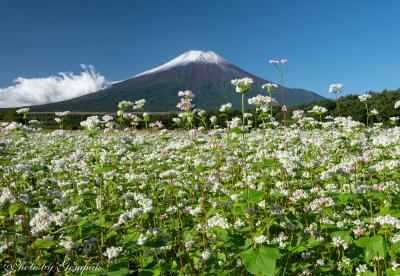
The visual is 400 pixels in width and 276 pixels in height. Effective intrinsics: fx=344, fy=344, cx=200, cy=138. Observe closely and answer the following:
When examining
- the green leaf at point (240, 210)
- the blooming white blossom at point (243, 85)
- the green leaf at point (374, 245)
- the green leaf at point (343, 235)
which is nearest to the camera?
the green leaf at point (374, 245)

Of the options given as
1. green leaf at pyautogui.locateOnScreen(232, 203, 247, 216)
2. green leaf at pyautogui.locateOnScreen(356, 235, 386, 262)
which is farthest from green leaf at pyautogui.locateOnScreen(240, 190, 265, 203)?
green leaf at pyautogui.locateOnScreen(356, 235, 386, 262)

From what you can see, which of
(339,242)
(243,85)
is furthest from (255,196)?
(243,85)

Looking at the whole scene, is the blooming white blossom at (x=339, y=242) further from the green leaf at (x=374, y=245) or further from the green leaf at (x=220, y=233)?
the green leaf at (x=220, y=233)

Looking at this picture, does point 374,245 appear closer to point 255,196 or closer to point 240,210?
point 255,196

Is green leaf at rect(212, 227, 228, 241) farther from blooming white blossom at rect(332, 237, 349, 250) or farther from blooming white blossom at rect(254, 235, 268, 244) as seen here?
blooming white blossom at rect(332, 237, 349, 250)

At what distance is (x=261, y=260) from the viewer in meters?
2.88

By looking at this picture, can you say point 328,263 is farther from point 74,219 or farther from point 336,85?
point 336,85

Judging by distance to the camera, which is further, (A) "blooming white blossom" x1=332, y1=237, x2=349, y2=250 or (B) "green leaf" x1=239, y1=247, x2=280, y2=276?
(A) "blooming white blossom" x1=332, y1=237, x2=349, y2=250

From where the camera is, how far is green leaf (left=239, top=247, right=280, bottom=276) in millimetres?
2770

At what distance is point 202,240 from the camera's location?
15.9 ft

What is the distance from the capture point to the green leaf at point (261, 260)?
9.09 ft

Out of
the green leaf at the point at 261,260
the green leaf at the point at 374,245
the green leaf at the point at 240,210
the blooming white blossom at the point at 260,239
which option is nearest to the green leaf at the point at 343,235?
the green leaf at the point at 374,245

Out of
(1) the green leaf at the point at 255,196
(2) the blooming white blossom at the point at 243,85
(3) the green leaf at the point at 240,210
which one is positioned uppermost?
(2) the blooming white blossom at the point at 243,85

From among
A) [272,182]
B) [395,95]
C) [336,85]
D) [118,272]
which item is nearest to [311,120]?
[336,85]
